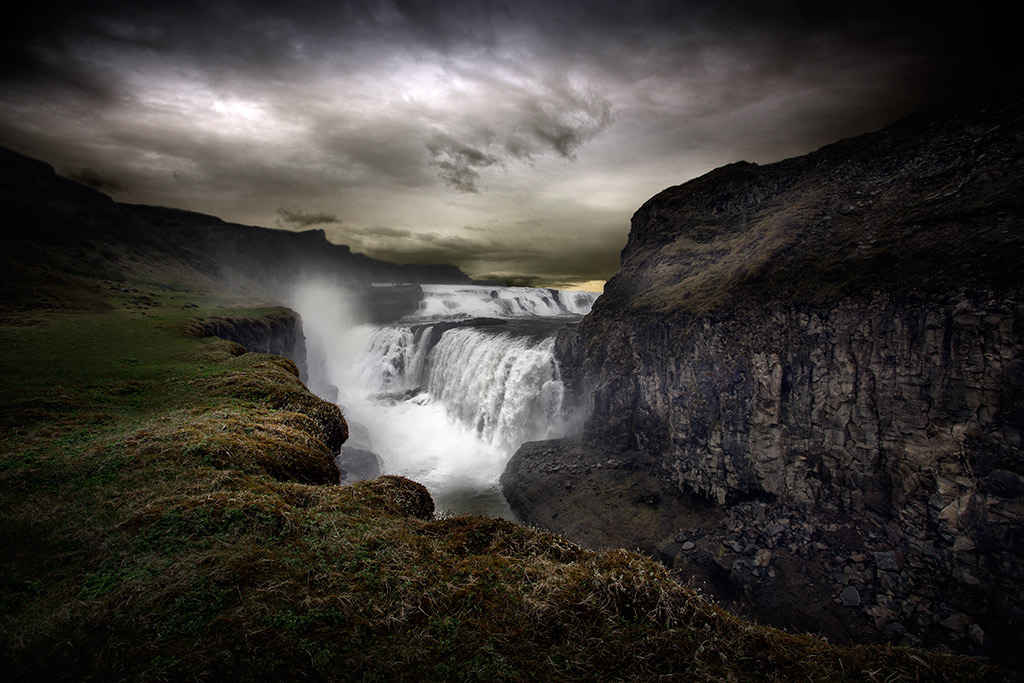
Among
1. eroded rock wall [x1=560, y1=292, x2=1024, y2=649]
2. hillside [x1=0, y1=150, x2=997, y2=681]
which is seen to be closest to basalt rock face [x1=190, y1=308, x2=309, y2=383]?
hillside [x1=0, y1=150, x2=997, y2=681]

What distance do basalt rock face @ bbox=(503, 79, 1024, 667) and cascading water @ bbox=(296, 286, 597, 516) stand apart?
6180 millimetres

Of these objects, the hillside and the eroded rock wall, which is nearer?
the hillside

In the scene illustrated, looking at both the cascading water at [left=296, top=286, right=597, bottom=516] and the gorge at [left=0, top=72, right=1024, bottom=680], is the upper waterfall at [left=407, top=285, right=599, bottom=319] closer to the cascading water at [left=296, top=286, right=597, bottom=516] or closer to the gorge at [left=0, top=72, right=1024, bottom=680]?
the cascading water at [left=296, top=286, right=597, bottom=516]

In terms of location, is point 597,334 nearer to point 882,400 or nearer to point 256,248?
point 882,400

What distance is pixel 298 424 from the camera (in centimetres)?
1091

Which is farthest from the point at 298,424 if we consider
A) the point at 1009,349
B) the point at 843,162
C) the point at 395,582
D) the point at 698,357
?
the point at 843,162

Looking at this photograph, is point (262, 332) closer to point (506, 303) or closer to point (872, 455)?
point (872, 455)

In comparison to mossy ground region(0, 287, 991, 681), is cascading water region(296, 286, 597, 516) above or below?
below

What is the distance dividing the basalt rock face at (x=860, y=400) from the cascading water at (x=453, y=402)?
20.3 feet

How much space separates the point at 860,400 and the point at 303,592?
1605 cm

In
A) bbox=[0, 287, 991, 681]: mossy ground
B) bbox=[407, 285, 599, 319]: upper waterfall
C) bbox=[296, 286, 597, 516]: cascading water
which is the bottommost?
bbox=[296, 286, 597, 516]: cascading water

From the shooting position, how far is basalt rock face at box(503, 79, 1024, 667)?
407 inches

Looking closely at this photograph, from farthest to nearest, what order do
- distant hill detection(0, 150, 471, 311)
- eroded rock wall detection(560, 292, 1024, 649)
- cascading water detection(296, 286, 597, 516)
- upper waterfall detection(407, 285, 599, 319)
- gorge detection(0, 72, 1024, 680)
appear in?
upper waterfall detection(407, 285, 599, 319) → distant hill detection(0, 150, 471, 311) → cascading water detection(296, 286, 597, 516) → eroded rock wall detection(560, 292, 1024, 649) → gorge detection(0, 72, 1024, 680)

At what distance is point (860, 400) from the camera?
42.6ft
